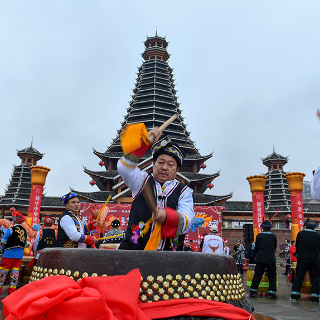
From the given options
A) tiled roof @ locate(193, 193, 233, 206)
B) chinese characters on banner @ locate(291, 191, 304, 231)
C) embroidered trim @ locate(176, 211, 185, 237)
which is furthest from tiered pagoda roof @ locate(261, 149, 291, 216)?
embroidered trim @ locate(176, 211, 185, 237)

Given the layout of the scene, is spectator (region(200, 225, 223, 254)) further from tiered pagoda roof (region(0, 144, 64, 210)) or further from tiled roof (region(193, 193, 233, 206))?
tiered pagoda roof (region(0, 144, 64, 210))

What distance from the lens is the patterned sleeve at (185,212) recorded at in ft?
4.86

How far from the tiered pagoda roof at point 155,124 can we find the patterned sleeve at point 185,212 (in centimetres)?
1629

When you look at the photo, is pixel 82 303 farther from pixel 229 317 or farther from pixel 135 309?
pixel 229 317

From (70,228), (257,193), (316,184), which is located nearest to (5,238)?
(70,228)

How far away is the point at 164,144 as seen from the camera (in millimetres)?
1933

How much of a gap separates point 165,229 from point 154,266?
0.41m

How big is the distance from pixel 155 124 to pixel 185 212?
A: 70.5ft

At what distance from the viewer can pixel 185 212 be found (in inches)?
65.9

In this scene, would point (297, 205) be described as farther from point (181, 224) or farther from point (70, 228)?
point (181, 224)

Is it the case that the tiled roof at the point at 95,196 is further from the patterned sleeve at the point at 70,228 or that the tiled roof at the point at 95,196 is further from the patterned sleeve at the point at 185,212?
the patterned sleeve at the point at 185,212

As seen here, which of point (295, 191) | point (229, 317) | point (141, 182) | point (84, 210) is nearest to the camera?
point (229, 317)

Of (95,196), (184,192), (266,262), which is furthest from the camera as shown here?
(95,196)

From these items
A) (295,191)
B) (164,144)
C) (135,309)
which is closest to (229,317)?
(135,309)
